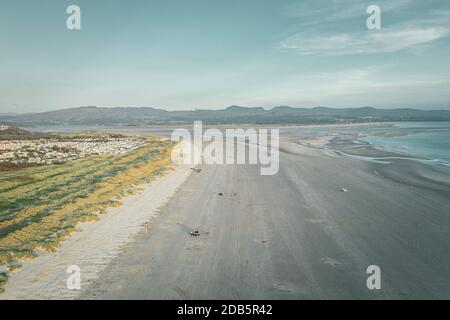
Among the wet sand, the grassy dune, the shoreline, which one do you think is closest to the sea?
the wet sand

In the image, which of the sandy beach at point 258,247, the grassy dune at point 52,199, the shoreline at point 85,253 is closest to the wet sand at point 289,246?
the sandy beach at point 258,247

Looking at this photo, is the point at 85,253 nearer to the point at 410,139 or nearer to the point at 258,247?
the point at 258,247

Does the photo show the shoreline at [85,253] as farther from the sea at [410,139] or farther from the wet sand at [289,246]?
the sea at [410,139]

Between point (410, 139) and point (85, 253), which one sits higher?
point (410, 139)

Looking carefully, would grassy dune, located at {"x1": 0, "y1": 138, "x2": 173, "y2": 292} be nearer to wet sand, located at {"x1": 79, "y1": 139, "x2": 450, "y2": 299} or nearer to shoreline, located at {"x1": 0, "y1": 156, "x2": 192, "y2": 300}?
shoreline, located at {"x1": 0, "y1": 156, "x2": 192, "y2": 300}

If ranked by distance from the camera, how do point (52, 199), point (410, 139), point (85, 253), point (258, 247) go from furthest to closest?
point (410, 139)
point (52, 199)
point (258, 247)
point (85, 253)

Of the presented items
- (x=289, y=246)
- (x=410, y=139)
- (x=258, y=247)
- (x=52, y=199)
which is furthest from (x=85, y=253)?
(x=410, y=139)
